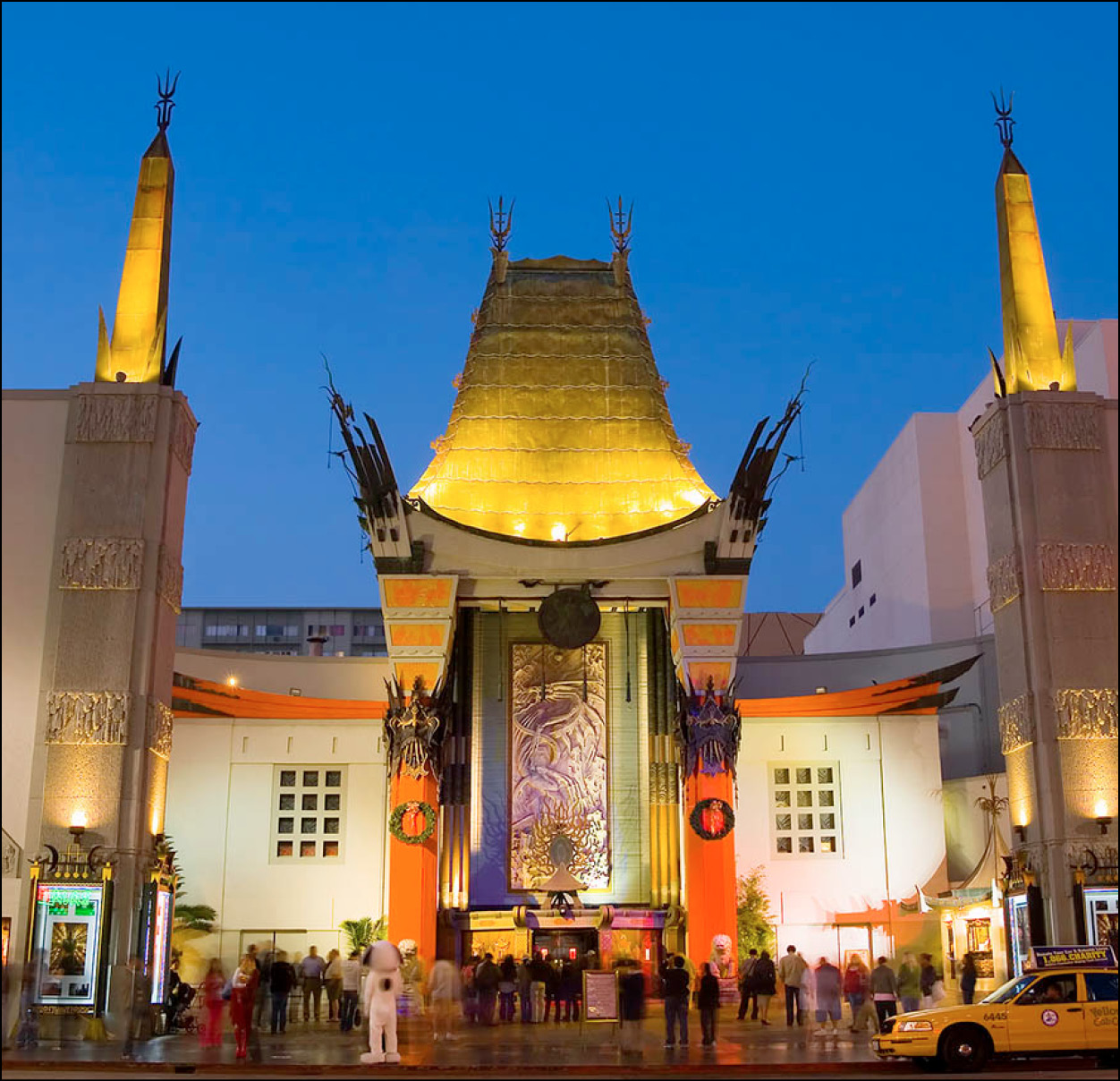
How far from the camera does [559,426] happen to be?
99.9 feet

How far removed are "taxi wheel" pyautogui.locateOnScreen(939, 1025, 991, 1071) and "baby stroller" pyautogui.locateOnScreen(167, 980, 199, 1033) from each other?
11650mm

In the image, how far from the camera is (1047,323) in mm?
24203

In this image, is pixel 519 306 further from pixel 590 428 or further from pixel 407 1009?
pixel 407 1009

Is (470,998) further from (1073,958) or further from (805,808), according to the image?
(1073,958)

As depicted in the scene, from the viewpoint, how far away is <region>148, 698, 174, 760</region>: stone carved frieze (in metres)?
21.0

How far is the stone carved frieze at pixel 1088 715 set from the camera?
855 inches

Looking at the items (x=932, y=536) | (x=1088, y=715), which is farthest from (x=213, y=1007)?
(x=932, y=536)

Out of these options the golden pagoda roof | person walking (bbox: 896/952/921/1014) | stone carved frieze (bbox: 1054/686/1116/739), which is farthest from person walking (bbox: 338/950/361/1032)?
stone carved frieze (bbox: 1054/686/1116/739)

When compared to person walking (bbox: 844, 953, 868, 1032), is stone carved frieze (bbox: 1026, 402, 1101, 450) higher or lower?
higher

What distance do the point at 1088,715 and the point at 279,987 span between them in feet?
42.0

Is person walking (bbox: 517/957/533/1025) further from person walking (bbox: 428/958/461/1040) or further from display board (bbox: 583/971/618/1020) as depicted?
person walking (bbox: 428/958/461/1040)

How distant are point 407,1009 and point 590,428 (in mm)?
12771

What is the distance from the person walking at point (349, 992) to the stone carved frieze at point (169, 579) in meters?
6.39

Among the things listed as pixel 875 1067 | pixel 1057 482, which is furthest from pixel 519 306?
pixel 875 1067
